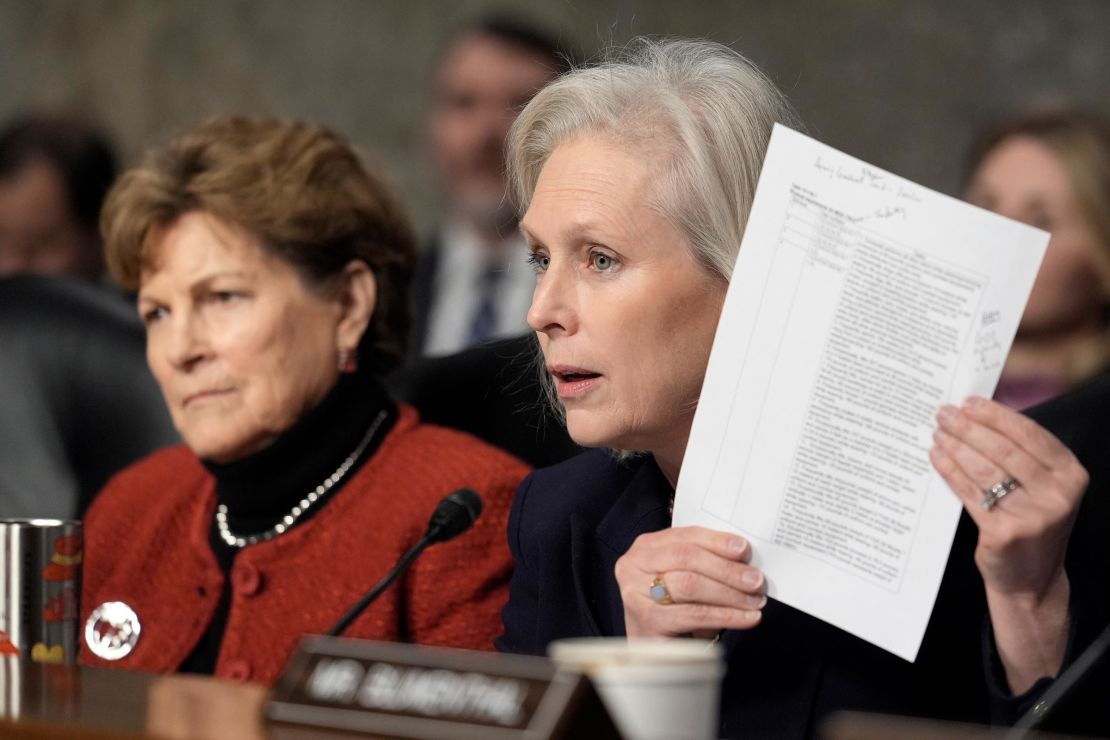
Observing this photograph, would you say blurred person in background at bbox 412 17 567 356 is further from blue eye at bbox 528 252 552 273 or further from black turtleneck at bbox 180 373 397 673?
blue eye at bbox 528 252 552 273

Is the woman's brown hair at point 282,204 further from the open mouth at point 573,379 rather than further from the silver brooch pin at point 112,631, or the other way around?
the open mouth at point 573,379

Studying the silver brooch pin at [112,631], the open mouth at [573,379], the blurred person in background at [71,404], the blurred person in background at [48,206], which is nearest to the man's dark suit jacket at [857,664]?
the open mouth at [573,379]

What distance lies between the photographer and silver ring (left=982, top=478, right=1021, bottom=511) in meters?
1.43

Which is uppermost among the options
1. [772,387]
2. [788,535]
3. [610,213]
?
[610,213]

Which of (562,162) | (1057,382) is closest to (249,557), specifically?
(562,162)

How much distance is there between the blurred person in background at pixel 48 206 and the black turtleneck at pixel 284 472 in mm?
2581

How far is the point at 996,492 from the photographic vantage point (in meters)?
1.43

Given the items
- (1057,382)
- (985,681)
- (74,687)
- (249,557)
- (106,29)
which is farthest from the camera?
(106,29)

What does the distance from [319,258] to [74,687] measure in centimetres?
125

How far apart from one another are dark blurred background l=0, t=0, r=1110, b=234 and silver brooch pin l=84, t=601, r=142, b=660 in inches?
90.1

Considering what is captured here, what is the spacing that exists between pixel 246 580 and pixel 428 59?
137 inches

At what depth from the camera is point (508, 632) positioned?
6.81 feet

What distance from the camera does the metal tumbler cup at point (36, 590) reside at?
1694mm

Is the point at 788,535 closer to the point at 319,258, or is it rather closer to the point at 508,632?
the point at 508,632
